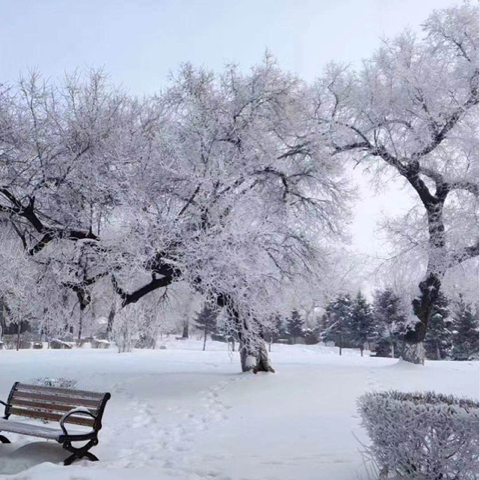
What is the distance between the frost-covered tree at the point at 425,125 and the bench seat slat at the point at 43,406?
32.4ft

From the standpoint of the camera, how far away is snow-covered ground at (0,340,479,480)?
211 inches

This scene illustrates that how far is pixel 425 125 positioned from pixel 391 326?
21167mm

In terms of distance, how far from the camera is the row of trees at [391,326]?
3269 cm

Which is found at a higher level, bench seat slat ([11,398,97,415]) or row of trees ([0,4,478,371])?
row of trees ([0,4,478,371])

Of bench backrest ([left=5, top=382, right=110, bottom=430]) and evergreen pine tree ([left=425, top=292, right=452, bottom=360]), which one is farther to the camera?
evergreen pine tree ([left=425, top=292, right=452, bottom=360])

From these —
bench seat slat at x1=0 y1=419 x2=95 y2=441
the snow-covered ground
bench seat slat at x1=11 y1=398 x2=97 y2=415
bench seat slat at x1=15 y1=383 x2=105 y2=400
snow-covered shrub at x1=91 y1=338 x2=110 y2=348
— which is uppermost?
bench seat slat at x1=15 y1=383 x2=105 y2=400

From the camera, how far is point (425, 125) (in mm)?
15016

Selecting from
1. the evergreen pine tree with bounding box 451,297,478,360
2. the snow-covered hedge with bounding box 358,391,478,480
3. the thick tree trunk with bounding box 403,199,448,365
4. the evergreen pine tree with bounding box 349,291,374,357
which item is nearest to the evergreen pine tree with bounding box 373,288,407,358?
the evergreen pine tree with bounding box 349,291,374,357

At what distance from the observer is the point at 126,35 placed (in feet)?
28.1

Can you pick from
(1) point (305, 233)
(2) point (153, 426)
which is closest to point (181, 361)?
(1) point (305, 233)

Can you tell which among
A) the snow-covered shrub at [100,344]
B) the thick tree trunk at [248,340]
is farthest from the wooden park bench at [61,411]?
the snow-covered shrub at [100,344]

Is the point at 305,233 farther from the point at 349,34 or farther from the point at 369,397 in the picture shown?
the point at 369,397

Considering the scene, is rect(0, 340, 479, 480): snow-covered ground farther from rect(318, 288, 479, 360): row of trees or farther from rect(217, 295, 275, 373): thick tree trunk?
rect(318, 288, 479, 360): row of trees

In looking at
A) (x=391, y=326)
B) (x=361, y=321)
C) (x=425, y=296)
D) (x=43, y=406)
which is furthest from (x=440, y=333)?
(x=43, y=406)
